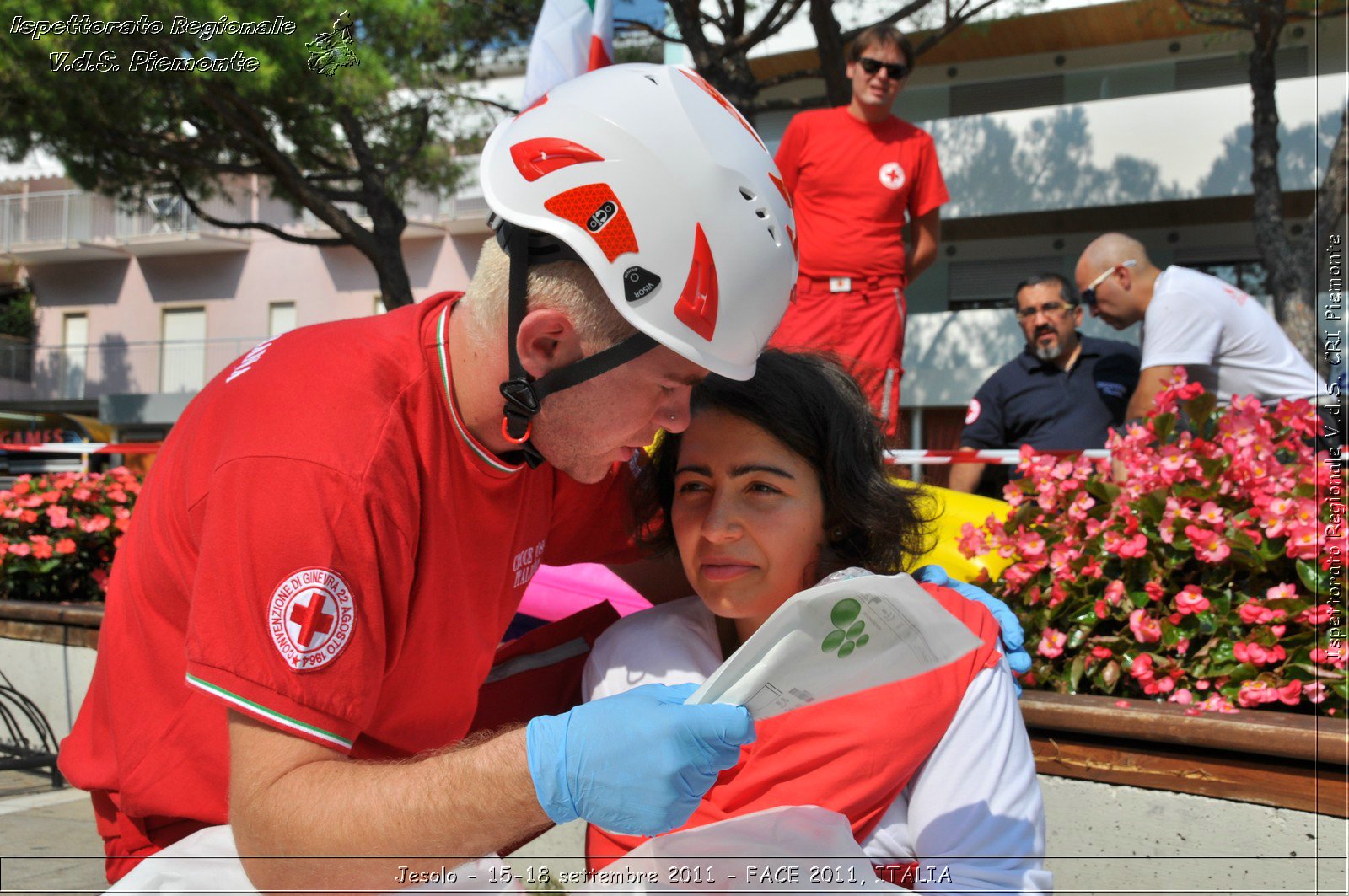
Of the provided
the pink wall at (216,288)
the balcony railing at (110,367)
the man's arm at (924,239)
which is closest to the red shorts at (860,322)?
the man's arm at (924,239)

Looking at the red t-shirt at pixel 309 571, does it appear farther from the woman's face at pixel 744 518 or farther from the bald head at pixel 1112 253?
the bald head at pixel 1112 253

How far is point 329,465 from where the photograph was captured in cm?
163

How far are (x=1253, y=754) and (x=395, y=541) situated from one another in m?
2.12

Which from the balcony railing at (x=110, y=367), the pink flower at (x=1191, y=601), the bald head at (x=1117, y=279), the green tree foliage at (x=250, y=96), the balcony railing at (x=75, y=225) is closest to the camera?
the pink flower at (x=1191, y=601)

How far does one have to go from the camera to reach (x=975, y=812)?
182cm

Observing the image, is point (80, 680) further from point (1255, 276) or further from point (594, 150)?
point (1255, 276)

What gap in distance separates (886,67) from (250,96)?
634cm

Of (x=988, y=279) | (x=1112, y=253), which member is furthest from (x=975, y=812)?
(x=988, y=279)

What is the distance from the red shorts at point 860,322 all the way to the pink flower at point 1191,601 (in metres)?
2.11

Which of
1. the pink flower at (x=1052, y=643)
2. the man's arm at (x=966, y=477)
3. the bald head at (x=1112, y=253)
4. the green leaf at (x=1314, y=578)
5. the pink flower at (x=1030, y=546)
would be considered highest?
the bald head at (x=1112, y=253)

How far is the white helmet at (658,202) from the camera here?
1.82m

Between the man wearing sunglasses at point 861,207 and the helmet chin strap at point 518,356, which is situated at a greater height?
the man wearing sunglasses at point 861,207

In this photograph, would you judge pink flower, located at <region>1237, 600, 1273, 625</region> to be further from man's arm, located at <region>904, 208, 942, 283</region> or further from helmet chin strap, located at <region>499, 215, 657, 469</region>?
man's arm, located at <region>904, 208, 942, 283</region>

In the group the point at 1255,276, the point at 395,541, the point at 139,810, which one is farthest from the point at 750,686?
the point at 1255,276
